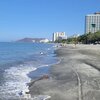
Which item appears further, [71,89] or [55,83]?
[55,83]

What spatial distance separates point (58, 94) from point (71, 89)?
4.20 ft

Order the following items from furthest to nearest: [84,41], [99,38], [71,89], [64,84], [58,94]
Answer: [84,41], [99,38], [64,84], [71,89], [58,94]

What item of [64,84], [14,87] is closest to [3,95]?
[14,87]

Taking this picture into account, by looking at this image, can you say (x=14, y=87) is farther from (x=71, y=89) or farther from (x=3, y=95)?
(x=71, y=89)

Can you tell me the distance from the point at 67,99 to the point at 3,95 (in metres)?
3.78

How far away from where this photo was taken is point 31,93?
55.0 feet

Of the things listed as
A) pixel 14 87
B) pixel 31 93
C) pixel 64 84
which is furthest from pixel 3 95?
pixel 64 84

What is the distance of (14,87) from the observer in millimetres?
19281

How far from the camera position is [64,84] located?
18797 mm

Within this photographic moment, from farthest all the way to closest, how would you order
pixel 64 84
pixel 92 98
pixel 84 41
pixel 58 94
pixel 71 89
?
1. pixel 84 41
2. pixel 64 84
3. pixel 71 89
4. pixel 58 94
5. pixel 92 98

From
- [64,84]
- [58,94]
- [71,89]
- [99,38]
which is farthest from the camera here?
[99,38]

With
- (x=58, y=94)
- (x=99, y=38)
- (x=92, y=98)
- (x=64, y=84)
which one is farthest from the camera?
(x=99, y=38)

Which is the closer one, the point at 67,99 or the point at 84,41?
the point at 67,99

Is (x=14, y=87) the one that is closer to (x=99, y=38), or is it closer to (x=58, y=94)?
(x=58, y=94)
